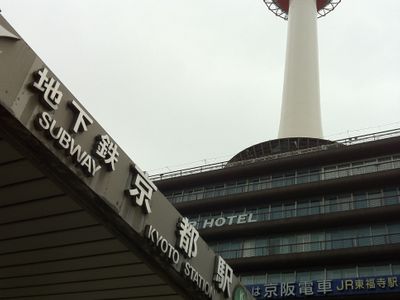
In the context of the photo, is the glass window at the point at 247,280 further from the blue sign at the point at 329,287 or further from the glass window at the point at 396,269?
the glass window at the point at 396,269

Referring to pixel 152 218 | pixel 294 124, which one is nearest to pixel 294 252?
pixel 294 124

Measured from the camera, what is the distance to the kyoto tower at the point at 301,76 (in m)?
58.8

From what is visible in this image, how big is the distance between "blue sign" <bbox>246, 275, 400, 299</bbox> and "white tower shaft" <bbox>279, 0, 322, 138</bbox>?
24088 millimetres

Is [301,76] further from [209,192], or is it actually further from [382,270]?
[382,270]

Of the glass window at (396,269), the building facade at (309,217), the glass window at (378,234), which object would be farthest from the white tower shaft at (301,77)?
the glass window at (396,269)

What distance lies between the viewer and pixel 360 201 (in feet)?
127

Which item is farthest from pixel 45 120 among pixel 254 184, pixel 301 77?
pixel 301 77

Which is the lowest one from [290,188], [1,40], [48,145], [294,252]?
[48,145]

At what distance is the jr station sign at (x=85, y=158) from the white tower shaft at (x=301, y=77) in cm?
4587

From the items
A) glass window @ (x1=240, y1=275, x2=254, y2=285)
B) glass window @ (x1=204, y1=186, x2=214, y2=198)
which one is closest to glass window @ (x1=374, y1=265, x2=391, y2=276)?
glass window @ (x1=240, y1=275, x2=254, y2=285)

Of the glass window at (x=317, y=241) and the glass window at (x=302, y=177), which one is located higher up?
the glass window at (x=302, y=177)

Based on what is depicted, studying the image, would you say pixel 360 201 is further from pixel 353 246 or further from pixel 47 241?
pixel 47 241

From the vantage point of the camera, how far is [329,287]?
34625 mm

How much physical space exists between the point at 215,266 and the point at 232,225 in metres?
27.2
